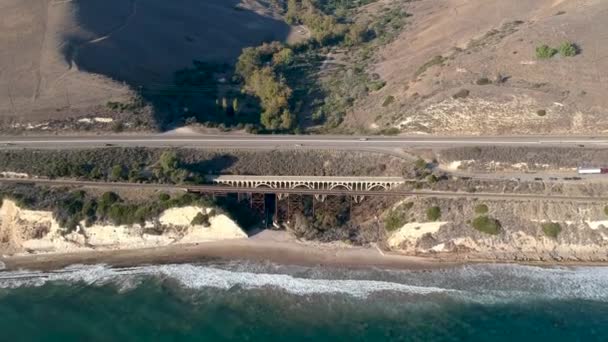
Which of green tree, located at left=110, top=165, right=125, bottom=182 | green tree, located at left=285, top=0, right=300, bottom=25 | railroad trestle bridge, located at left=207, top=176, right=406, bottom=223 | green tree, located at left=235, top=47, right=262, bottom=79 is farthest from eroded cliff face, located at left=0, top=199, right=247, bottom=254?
green tree, located at left=285, top=0, right=300, bottom=25

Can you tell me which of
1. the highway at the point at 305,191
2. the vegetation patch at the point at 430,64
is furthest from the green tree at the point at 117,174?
the vegetation patch at the point at 430,64

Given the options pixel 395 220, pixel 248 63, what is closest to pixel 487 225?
pixel 395 220

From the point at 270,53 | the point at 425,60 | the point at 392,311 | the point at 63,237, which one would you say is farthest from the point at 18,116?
the point at 425,60

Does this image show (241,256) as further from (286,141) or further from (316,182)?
(286,141)

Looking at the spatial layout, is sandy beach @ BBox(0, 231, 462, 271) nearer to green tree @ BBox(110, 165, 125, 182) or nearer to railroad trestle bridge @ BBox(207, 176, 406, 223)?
railroad trestle bridge @ BBox(207, 176, 406, 223)

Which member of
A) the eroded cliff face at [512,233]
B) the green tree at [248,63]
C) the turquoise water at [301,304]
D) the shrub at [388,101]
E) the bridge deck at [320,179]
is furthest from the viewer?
the green tree at [248,63]

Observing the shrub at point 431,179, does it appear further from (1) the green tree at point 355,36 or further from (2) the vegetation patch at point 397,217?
(1) the green tree at point 355,36

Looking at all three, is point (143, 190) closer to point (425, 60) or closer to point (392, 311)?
point (392, 311)
